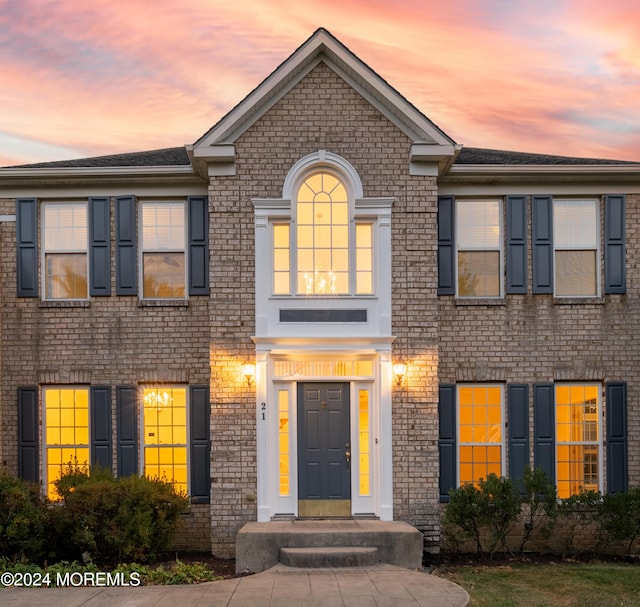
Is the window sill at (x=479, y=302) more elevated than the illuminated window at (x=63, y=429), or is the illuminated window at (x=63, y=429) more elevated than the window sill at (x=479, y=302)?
the window sill at (x=479, y=302)

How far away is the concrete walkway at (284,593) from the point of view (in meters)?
8.81

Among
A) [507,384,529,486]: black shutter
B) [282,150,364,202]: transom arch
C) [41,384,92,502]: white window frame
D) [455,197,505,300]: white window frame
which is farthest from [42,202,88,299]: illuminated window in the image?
[507,384,529,486]: black shutter

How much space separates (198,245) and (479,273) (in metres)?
4.95

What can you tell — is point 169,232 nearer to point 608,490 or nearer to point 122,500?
point 122,500

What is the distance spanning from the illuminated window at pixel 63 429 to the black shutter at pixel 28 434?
0.60 ft

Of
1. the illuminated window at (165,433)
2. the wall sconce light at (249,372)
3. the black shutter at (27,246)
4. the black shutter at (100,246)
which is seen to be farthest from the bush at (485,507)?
the black shutter at (27,246)

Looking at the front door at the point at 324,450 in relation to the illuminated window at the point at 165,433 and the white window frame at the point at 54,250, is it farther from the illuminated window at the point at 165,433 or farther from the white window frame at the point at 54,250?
the white window frame at the point at 54,250

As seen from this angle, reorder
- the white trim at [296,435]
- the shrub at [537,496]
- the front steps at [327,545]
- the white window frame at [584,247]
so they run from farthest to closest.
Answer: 1. the white window frame at [584,247]
2. the white trim at [296,435]
3. the shrub at [537,496]
4. the front steps at [327,545]

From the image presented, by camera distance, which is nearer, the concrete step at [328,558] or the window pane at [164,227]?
the concrete step at [328,558]

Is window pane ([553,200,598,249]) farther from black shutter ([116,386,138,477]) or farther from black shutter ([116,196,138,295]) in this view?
black shutter ([116,386,138,477])

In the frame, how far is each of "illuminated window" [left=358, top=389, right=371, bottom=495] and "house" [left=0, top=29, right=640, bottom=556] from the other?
0.11 ft

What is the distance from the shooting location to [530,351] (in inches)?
500

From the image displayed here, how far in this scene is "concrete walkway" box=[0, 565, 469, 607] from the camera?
8.81 meters

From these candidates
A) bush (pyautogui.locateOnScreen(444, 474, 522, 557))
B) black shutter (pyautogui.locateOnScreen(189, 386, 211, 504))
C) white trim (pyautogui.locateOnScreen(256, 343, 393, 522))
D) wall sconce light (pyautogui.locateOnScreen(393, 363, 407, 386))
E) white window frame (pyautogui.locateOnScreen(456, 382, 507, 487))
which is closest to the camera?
bush (pyautogui.locateOnScreen(444, 474, 522, 557))
